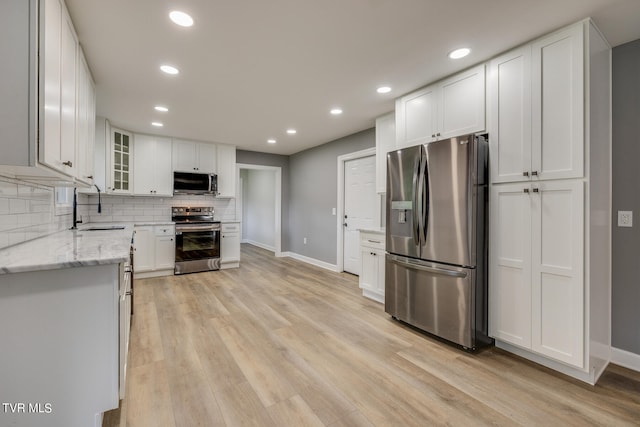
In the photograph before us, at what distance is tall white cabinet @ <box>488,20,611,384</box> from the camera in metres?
1.89

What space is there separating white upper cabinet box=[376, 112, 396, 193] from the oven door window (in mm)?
3092

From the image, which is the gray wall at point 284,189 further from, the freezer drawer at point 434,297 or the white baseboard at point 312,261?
the freezer drawer at point 434,297

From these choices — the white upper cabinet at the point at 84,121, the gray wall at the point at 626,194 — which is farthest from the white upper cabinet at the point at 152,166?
the gray wall at the point at 626,194

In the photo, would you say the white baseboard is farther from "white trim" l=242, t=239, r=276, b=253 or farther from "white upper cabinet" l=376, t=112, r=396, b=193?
"white upper cabinet" l=376, t=112, r=396, b=193

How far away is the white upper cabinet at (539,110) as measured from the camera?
6.28ft

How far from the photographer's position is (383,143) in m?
3.79

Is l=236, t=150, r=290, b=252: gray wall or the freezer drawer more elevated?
l=236, t=150, r=290, b=252: gray wall

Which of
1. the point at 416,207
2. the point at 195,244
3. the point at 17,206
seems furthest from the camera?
the point at 195,244

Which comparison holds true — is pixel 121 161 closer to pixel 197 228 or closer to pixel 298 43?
pixel 197 228

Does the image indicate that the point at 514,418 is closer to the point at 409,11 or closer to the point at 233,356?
the point at 233,356

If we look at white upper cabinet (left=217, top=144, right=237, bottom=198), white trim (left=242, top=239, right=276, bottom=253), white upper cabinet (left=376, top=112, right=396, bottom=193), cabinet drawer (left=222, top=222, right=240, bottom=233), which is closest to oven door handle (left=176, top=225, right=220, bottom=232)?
cabinet drawer (left=222, top=222, right=240, bottom=233)

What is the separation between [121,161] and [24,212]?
9.66 ft

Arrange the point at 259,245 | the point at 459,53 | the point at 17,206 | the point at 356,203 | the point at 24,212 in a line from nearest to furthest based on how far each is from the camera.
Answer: the point at 17,206, the point at 24,212, the point at 459,53, the point at 356,203, the point at 259,245

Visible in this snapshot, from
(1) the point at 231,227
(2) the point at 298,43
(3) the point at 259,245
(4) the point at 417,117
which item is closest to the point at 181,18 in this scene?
(2) the point at 298,43
